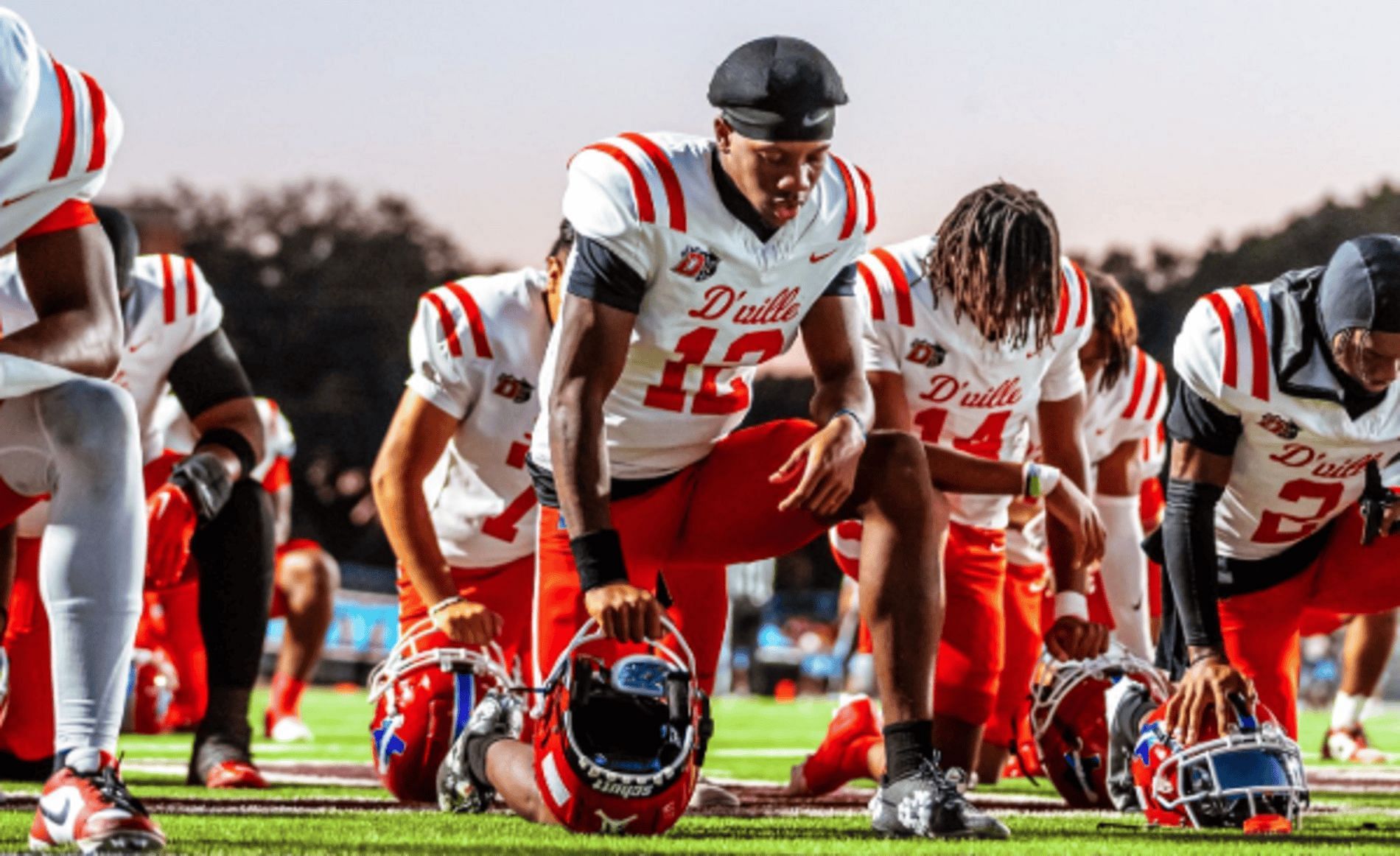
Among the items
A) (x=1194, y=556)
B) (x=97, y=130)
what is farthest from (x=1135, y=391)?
(x=97, y=130)

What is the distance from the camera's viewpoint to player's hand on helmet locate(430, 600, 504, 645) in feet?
16.9

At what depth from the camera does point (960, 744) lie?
5984 mm

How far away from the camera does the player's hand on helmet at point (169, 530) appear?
17.0ft

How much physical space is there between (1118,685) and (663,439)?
59.2 inches

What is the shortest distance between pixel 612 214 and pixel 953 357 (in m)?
1.86

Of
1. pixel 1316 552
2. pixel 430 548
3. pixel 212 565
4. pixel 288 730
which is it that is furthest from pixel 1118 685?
pixel 288 730

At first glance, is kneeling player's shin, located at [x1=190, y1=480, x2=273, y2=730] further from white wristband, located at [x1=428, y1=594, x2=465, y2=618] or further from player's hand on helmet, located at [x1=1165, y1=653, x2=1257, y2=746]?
player's hand on helmet, located at [x1=1165, y1=653, x2=1257, y2=746]

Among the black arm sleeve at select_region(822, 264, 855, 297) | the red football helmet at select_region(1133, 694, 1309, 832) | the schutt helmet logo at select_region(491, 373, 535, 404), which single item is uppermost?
the black arm sleeve at select_region(822, 264, 855, 297)

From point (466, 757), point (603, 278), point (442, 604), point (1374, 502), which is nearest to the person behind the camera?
point (603, 278)

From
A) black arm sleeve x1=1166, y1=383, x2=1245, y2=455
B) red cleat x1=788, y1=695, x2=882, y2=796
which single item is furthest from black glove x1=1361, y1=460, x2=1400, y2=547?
red cleat x1=788, y1=695, x2=882, y2=796

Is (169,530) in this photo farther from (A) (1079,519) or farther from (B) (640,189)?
(A) (1079,519)

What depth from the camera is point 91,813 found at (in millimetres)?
3248

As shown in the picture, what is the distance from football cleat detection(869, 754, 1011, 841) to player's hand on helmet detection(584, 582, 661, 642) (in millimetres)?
582

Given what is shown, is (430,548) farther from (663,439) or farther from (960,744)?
(960,744)
